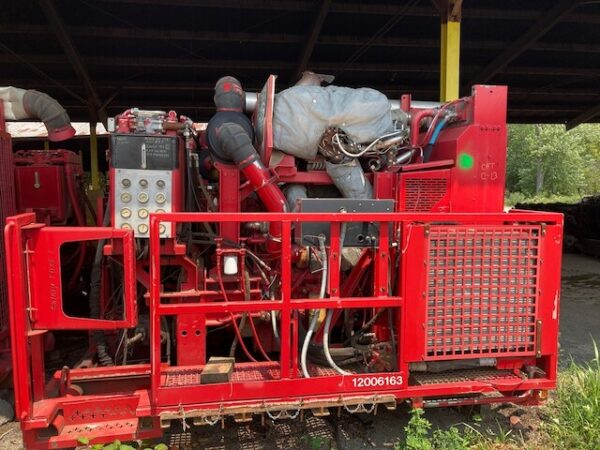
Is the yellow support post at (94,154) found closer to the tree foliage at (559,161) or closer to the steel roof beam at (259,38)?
the steel roof beam at (259,38)

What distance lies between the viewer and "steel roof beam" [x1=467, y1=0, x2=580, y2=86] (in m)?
8.35

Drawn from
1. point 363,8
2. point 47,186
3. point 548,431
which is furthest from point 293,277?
point 363,8

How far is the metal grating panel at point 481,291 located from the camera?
2.95 metres

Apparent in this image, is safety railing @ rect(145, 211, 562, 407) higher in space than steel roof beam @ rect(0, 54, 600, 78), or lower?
lower

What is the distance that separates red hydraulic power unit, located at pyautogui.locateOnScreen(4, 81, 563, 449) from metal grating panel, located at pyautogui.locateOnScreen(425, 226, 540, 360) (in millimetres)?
11

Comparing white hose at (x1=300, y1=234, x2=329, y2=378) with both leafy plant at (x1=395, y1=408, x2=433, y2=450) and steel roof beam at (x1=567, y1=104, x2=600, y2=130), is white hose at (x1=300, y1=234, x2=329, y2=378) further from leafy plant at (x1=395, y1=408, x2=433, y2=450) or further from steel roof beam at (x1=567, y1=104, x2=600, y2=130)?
steel roof beam at (x1=567, y1=104, x2=600, y2=130)

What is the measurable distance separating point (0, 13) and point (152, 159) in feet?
23.6

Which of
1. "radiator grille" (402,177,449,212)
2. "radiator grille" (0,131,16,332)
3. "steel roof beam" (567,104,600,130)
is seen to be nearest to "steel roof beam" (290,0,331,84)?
"radiator grille" (402,177,449,212)

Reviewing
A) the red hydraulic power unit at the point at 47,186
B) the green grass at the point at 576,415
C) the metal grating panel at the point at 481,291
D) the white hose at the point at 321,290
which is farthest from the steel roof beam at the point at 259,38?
the green grass at the point at 576,415

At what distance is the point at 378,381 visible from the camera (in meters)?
2.89

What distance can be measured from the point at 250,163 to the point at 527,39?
27.6ft

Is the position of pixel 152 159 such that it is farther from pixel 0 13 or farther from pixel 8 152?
pixel 0 13

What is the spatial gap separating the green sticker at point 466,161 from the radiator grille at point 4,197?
3840 millimetres

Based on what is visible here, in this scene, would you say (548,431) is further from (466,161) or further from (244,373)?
(244,373)
